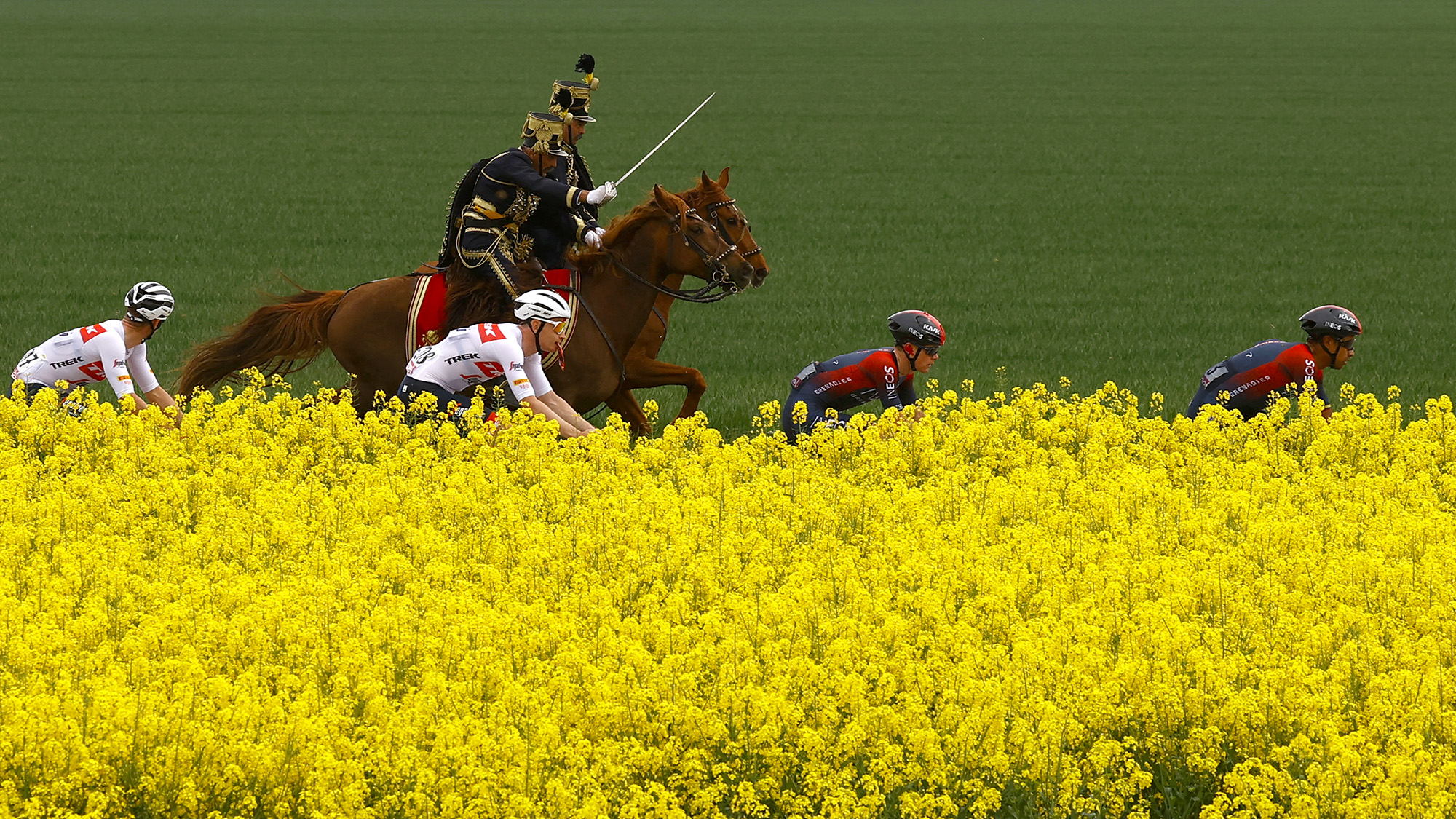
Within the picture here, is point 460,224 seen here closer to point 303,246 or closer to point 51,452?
point 51,452

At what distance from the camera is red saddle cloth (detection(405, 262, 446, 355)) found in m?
14.0

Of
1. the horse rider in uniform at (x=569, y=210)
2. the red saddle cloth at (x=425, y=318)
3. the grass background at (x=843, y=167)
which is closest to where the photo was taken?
the red saddle cloth at (x=425, y=318)

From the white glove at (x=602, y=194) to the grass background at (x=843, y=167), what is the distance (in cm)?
323

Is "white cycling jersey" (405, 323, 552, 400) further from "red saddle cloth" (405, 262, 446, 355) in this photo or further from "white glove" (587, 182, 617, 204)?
"white glove" (587, 182, 617, 204)

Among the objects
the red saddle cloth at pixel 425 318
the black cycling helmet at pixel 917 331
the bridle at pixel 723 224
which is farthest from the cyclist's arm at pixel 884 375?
the red saddle cloth at pixel 425 318

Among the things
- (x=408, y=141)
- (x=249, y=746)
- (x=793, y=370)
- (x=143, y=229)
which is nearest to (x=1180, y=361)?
(x=793, y=370)

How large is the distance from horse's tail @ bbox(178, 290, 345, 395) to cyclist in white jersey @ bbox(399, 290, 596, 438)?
1.20 m

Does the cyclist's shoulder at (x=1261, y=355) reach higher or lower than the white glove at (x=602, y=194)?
lower

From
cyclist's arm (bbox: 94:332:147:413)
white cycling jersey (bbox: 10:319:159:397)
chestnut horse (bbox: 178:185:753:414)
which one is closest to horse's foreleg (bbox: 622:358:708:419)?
chestnut horse (bbox: 178:185:753:414)

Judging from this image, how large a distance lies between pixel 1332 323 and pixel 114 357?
8722 mm

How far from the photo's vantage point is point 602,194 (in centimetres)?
1368

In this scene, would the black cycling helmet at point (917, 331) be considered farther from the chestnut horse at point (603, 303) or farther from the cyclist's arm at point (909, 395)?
the chestnut horse at point (603, 303)

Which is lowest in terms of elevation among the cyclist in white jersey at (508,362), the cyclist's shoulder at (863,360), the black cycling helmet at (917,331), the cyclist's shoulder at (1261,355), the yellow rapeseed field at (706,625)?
the yellow rapeseed field at (706,625)

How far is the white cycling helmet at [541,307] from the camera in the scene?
510 inches
